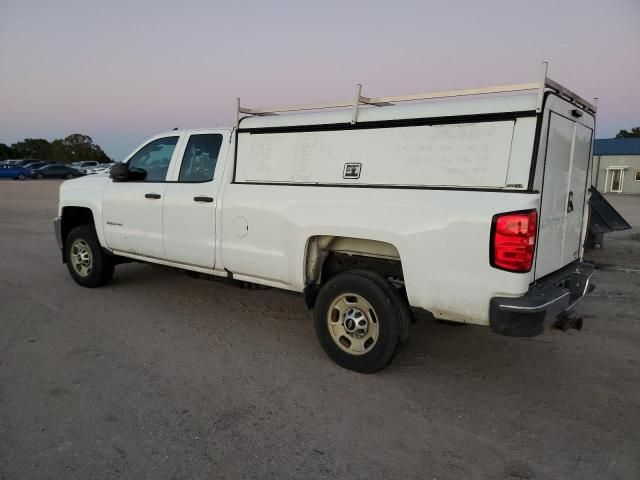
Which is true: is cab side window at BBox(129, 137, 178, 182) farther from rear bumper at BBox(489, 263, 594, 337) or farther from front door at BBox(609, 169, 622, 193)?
front door at BBox(609, 169, 622, 193)

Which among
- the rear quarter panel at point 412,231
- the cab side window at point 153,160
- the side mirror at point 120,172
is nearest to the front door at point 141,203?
the cab side window at point 153,160

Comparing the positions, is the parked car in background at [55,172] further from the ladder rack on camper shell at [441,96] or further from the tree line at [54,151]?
the ladder rack on camper shell at [441,96]

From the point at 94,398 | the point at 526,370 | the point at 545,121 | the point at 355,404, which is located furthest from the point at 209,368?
the point at 545,121

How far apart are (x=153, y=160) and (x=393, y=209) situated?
3.32 meters

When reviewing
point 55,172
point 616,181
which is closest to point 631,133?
point 616,181

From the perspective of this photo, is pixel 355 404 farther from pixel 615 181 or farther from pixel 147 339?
pixel 615 181

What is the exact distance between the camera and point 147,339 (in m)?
4.79

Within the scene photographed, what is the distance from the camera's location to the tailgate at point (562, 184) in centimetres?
361

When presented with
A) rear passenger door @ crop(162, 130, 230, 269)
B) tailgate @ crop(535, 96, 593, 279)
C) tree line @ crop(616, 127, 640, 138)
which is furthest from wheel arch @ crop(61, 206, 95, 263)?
tree line @ crop(616, 127, 640, 138)

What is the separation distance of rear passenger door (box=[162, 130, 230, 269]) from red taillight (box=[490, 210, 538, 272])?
108 inches

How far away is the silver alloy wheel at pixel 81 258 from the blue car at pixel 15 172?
134 feet

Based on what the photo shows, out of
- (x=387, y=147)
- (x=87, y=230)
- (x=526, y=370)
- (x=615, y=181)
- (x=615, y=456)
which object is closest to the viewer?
(x=615, y=456)

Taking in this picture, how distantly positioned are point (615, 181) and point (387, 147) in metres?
43.6

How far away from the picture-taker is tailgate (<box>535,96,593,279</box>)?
361 centimetres
